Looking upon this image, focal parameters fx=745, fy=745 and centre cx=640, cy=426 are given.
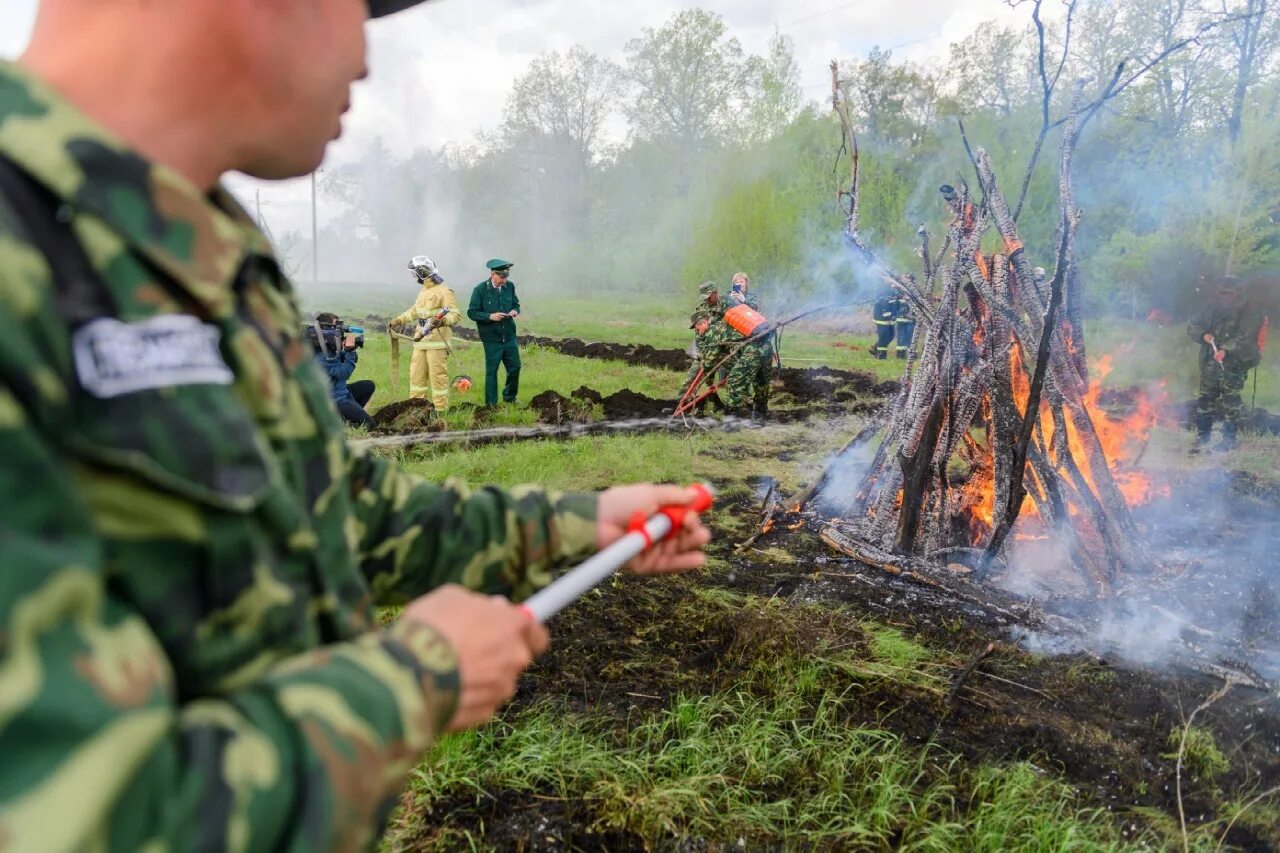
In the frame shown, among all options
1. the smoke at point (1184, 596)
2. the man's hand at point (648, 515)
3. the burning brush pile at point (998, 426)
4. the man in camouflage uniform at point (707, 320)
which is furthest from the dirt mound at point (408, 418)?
the man's hand at point (648, 515)

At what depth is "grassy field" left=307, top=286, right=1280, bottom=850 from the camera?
240 centimetres

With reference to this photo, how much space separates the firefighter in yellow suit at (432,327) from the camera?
9.59 m

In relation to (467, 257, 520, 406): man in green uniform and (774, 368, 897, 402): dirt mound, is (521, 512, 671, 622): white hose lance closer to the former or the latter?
(467, 257, 520, 406): man in green uniform

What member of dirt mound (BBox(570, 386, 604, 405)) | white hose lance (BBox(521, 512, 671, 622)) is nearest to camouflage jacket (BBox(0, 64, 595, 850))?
white hose lance (BBox(521, 512, 671, 622))

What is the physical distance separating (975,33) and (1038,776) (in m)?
22.7

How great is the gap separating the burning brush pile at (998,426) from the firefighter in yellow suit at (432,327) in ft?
20.4

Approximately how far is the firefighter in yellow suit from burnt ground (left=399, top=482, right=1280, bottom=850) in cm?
617

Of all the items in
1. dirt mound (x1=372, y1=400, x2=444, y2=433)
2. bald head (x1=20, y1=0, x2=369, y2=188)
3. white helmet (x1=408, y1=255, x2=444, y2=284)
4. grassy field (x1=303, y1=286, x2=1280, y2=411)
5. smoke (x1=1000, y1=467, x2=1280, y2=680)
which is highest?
white helmet (x1=408, y1=255, x2=444, y2=284)

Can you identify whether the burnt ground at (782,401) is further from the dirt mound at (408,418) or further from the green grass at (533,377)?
the dirt mound at (408,418)

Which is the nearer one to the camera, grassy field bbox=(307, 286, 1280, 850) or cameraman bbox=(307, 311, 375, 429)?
grassy field bbox=(307, 286, 1280, 850)

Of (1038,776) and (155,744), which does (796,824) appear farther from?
(155,744)

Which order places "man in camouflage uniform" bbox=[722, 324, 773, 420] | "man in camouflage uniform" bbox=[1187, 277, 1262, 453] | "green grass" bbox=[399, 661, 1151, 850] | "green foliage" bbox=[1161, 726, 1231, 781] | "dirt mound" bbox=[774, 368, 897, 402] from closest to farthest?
"green grass" bbox=[399, 661, 1151, 850], "green foliage" bbox=[1161, 726, 1231, 781], "man in camouflage uniform" bbox=[1187, 277, 1262, 453], "man in camouflage uniform" bbox=[722, 324, 773, 420], "dirt mound" bbox=[774, 368, 897, 402]

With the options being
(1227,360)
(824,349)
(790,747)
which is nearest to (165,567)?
(790,747)

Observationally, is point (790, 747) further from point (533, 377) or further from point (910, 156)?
point (910, 156)
